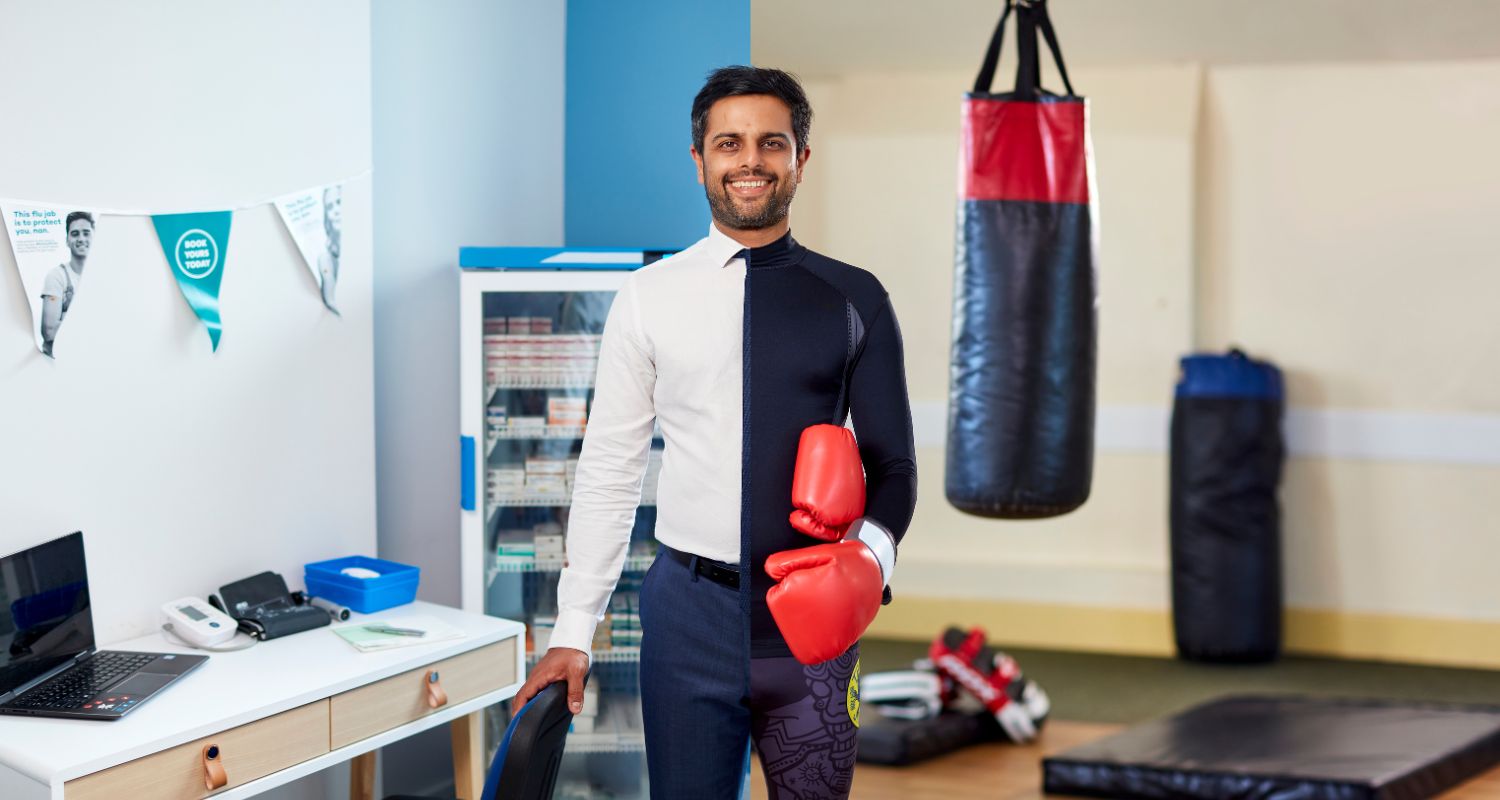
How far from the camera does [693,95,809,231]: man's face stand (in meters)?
1.79

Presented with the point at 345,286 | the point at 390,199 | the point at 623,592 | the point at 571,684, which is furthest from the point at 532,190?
the point at 571,684

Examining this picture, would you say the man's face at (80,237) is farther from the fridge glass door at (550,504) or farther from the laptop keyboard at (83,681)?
the fridge glass door at (550,504)

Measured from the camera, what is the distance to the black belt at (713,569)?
1.82 m

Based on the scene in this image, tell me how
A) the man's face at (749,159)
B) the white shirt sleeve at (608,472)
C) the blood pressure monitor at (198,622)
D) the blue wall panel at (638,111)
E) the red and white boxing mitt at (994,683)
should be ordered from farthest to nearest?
the red and white boxing mitt at (994,683), the blue wall panel at (638,111), the blood pressure monitor at (198,622), the white shirt sleeve at (608,472), the man's face at (749,159)

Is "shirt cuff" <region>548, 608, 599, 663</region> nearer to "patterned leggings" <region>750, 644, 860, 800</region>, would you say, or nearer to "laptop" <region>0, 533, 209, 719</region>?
"patterned leggings" <region>750, 644, 860, 800</region>

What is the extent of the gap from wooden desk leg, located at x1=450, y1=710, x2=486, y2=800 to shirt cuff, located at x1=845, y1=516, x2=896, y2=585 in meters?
1.30

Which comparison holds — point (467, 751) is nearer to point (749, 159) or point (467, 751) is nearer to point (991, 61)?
point (749, 159)

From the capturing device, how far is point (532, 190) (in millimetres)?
3479

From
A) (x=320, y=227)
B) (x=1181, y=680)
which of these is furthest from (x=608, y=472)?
(x=1181, y=680)

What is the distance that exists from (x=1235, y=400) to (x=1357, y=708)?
1.43 meters

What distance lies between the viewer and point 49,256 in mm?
2293

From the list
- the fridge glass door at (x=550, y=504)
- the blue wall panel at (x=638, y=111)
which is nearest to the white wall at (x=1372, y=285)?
the blue wall panel at (x=638, y=111)

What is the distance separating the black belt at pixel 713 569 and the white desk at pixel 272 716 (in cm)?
83

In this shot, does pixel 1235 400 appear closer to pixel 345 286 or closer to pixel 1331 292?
pixel 1331 292
